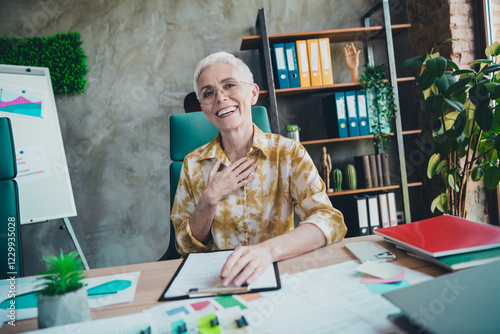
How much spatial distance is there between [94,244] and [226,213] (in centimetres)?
199

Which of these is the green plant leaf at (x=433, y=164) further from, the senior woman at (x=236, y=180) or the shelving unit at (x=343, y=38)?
the senior woman at (x=236, y=180)

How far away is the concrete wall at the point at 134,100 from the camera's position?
103 inches

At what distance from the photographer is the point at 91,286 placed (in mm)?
777

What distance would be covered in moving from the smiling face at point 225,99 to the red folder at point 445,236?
2.13 feet

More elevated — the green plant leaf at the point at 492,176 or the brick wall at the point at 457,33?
the brick wall at the point at 457,33

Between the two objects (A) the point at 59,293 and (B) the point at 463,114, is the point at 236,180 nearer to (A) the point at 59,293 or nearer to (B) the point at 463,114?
(A) the point at 59,293

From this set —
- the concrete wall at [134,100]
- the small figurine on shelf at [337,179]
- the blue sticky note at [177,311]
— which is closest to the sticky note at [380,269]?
the blue sticky note at [177,311]

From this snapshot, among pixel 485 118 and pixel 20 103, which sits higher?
pixel 20 103

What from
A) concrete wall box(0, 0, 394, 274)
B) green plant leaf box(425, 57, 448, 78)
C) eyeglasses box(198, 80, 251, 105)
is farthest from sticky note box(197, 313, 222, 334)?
concrete wall box(0, 0, 394, 274)

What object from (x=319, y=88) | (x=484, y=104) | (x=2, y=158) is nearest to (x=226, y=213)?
(x=2, y=158)

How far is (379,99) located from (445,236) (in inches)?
71.9

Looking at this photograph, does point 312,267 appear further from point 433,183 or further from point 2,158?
point 433,183

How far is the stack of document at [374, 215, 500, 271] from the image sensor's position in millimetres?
663

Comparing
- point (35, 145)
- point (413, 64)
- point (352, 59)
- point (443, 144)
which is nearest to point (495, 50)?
point (413, 64)
